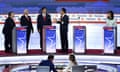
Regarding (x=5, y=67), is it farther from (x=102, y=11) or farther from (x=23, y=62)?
(x=102, y=11)

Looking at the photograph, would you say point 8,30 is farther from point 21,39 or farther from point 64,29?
point 64,29

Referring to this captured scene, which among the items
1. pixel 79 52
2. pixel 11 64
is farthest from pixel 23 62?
pixel 79 52

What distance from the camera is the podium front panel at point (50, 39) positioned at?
1442 cm

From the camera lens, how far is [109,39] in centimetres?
1430

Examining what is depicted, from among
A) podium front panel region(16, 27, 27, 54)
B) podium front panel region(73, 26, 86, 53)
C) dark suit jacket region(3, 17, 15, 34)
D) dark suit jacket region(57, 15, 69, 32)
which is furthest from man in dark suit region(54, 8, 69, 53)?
dark suit jacket region(3, 17, 15, 34)

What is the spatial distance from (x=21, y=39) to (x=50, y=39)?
34.8 inches

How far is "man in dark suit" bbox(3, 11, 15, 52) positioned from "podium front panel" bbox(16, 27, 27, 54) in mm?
626

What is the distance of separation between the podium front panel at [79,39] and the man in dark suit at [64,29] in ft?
1.71

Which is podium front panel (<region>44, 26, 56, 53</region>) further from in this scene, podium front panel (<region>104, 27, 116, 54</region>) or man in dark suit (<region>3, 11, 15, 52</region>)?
podium front panel (<region>104, 27, 116, 54</region>)

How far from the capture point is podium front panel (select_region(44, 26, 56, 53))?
47.3 feet

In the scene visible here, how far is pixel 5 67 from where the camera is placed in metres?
13.2

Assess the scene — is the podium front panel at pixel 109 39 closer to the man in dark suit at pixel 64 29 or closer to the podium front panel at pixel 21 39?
the man in dark suit at pixel 64 29

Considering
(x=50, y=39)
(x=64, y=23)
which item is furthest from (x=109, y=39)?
(x=50, y=39)

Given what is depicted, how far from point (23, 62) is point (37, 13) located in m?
2.95
